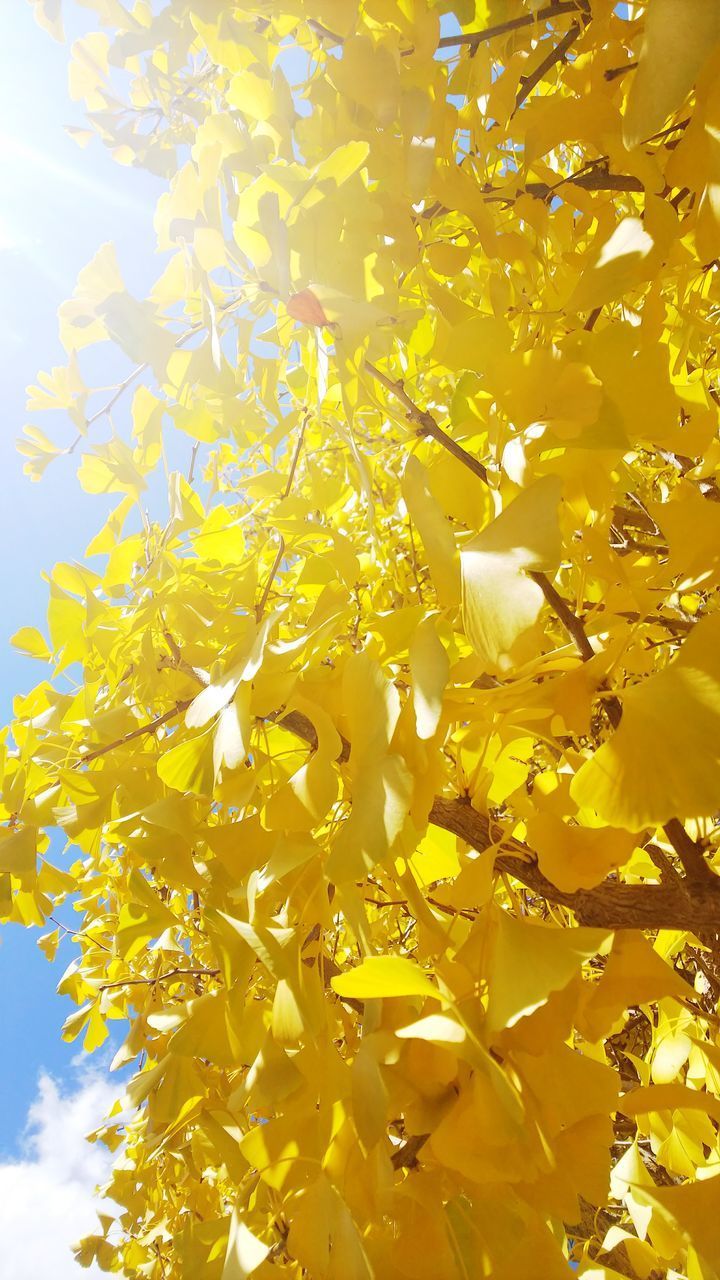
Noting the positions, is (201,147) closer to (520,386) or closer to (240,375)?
(240,375)

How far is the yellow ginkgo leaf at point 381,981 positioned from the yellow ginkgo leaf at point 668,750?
3.7 inches

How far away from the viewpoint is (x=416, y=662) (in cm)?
27

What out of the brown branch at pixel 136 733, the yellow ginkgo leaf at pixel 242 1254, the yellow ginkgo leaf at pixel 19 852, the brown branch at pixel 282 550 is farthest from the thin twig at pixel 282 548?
the yellow ginkgo leaf at pixel 242 1254

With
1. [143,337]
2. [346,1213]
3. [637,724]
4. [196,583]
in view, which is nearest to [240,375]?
[143,337]

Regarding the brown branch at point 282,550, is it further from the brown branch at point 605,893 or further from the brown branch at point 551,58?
the brown branch at point 551,58

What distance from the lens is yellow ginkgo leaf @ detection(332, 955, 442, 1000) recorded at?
263 mm

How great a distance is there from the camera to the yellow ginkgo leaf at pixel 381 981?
263 mm

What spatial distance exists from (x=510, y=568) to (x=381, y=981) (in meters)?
0.16

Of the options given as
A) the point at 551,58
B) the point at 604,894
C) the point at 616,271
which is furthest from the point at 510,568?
the point at 551,58

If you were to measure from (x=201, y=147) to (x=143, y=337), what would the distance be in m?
0.12

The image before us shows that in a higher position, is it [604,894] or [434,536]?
[434,536]

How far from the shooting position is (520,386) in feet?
0.97

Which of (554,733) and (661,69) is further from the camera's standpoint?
(554,733)

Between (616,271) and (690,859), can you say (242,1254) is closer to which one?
(690,859)
